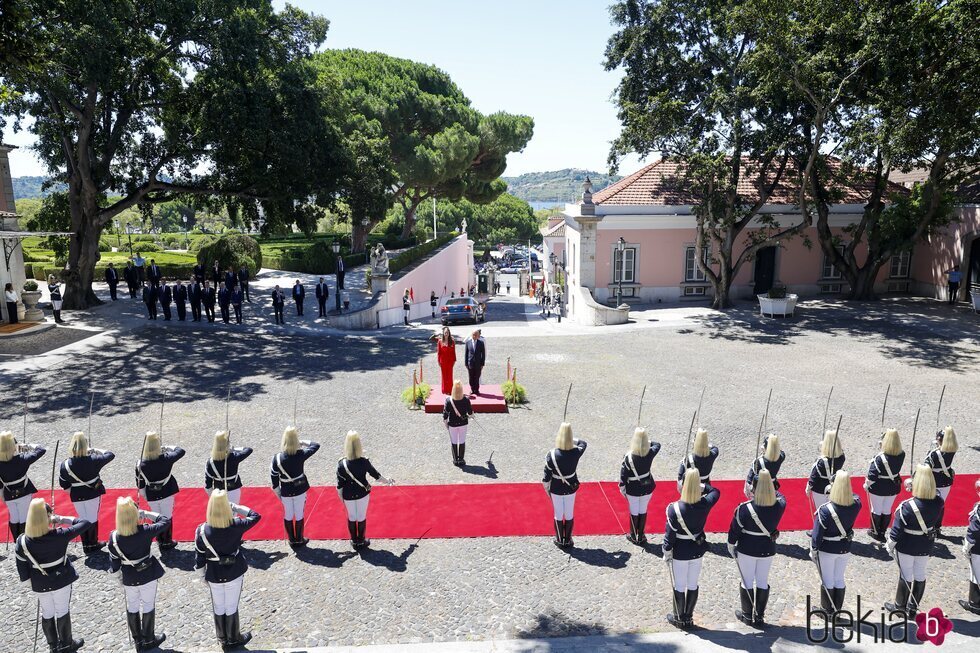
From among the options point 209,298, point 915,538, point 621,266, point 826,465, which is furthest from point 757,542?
point 621,266

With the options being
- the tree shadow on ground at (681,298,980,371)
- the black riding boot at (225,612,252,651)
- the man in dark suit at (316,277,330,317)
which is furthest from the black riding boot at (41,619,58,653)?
the tree shadow on ground at (681,298,980,371)

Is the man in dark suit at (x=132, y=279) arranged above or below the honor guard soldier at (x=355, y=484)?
above

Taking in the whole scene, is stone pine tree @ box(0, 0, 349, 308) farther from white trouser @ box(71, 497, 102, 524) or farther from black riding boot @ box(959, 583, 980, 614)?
black riding boot @ box(959, 583, 980, 614)

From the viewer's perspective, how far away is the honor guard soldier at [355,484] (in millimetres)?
7664

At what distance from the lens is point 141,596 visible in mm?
6137

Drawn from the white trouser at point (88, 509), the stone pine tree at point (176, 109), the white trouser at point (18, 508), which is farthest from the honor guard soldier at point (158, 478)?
the stone pine tree at point (176, 109)

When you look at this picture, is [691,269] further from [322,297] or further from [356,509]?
[356,509]

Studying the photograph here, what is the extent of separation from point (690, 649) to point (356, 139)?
2343 cm

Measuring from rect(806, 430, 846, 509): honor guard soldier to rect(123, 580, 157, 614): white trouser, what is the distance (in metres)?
7.39

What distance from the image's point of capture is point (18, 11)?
41.9ft

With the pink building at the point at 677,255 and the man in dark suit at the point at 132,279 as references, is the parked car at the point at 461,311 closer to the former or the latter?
the pink building at the point at 677,255

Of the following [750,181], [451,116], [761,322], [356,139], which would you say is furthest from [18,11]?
[451,116]

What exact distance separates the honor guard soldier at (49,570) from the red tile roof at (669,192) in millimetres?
24323
